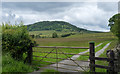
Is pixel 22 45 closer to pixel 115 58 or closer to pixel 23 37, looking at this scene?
pixel 23 37

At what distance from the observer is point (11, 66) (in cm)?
726

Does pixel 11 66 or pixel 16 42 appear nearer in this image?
pixel 11 66

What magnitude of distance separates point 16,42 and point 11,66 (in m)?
1.71

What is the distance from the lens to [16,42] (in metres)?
8.20

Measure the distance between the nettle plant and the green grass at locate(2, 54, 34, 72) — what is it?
0.51 m

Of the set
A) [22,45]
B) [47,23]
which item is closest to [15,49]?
[22,45]

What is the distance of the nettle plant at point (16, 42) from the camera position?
8.12 metres

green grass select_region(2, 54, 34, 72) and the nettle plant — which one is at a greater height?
the nettle plant

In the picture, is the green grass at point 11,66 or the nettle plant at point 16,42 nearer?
the green grass at point 11,66

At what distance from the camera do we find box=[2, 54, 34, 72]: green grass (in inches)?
276

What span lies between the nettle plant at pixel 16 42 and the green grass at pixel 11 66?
507 mm

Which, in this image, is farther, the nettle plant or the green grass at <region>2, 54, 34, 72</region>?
the nettle plant

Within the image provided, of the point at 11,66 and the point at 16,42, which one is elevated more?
the point at 16,42

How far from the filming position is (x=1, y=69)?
7016 mm
